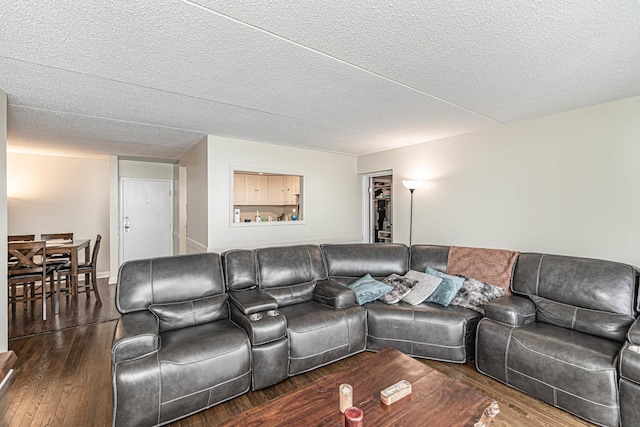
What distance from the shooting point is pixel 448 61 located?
193 cm

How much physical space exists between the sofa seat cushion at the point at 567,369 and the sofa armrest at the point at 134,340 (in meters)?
2.71

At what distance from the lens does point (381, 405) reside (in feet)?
5.00

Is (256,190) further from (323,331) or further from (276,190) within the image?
(323,331)

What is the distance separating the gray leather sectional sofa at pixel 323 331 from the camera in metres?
1.85

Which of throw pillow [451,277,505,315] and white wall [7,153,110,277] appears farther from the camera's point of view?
white wall [7,153,110,277]

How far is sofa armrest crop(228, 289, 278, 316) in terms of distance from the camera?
7.93 ft

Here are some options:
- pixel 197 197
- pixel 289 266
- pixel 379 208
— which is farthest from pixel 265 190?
pixel 289 266

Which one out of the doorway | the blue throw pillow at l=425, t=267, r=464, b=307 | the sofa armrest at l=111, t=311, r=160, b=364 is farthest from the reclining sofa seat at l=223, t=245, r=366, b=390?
the doorway

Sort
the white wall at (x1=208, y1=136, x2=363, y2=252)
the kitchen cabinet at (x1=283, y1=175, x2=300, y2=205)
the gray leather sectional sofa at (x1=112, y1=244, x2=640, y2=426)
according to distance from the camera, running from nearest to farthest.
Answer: the gray leather sectional sofa at (x1=112, y1=244, x2=640, y2=426) → the white wall at (x1=208, y1=136, x2=363, y2=252) → the kitchen cabinet at (x1=283, y1=175, x2=300, y2=205)

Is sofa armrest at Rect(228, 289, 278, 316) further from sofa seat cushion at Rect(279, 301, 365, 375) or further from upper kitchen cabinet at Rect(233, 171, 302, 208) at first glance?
upper kitchen cabinet at Rect(233, 171, 302, 208)

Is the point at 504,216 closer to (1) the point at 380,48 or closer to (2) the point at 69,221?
(1) the point at 380,48

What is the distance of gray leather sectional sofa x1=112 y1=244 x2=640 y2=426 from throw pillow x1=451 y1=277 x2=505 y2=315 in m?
0.10

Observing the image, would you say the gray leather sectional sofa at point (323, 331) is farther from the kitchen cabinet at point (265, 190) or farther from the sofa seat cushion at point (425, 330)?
the kitchen cabinet at point (265, 190)

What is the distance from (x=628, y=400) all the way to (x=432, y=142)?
3345 mm
